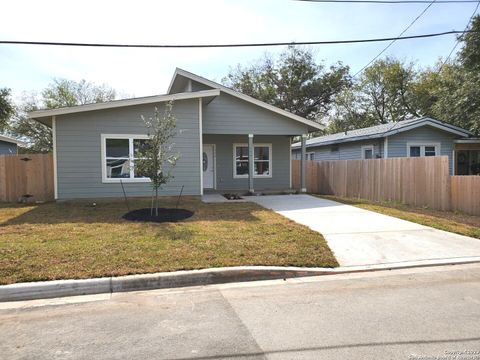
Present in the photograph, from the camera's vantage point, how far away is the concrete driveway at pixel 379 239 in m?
6.79

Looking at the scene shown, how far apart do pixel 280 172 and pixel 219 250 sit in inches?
467

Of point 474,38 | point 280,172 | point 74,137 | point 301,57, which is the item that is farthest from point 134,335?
point 301,57

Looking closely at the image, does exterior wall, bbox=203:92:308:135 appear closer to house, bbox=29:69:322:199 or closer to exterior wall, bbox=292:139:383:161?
house, bbox=29:69:322:199

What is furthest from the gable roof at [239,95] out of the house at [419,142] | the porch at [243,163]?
the house at [419,142]

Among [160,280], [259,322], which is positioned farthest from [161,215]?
[259,322]

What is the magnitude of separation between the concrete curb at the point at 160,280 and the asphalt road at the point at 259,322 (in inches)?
6.8

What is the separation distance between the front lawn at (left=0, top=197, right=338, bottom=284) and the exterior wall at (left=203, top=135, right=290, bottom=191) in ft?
23.6

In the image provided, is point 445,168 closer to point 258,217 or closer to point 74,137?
point 258,217

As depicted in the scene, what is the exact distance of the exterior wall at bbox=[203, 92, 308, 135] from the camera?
15070mm

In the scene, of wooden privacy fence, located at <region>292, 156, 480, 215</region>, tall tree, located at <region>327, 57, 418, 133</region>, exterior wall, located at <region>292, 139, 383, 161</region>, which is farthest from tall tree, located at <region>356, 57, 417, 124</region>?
wooden privacy fence, located at <region>292, 156, 480, 215</region>

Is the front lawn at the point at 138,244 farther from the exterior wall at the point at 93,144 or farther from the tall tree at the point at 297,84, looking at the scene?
the tall tree at the point at 297,84

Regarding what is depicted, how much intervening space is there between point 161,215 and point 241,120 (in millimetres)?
6877

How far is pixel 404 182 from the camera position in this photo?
13.6 metres

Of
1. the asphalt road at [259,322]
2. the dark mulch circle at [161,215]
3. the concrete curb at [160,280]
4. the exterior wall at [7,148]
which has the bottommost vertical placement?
the asphalt road at [259,322]
